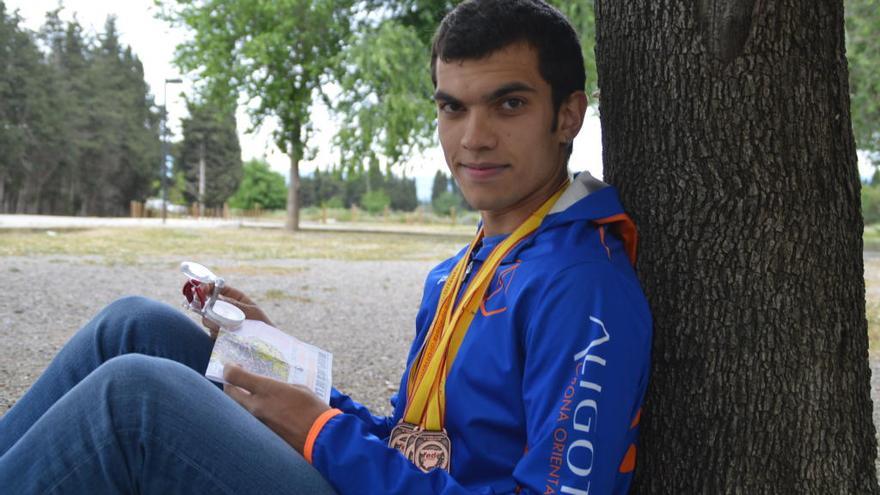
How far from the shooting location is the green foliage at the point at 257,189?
73562 millimetres

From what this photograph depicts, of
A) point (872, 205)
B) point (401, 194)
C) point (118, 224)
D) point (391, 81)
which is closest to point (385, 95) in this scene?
point (391, 81)

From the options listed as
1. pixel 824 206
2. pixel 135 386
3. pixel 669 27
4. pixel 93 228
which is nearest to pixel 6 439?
pixel 135 386

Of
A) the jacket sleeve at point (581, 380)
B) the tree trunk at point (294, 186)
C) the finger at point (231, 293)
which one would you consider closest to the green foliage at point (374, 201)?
the tree trunk at point (294, 186)

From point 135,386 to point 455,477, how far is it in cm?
70

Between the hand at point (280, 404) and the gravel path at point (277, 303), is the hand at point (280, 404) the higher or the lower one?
the higher one

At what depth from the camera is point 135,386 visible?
1.61 meters

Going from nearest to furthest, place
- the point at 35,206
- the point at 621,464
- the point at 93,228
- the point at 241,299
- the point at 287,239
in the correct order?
the point at 621,464 → the point at 241,299 → the point at 287,239 → the point at 93,228 → the point at 35,206

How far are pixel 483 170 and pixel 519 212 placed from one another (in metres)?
0.16

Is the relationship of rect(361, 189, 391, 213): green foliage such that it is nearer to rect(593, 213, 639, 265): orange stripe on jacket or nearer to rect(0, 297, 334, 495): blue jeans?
rect(593, 213, 639, 265): orange stripe on jacket

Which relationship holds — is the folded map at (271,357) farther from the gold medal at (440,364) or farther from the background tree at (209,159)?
the background tree at (209,159)

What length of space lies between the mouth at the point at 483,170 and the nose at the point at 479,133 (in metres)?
0.04

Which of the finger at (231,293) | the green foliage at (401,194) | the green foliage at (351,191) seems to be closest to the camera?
the finger at (231,293)

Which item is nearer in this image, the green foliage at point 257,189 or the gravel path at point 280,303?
the gravel path at point 280,303

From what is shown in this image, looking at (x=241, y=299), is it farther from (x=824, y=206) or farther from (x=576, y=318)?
(x=824, y=206)
